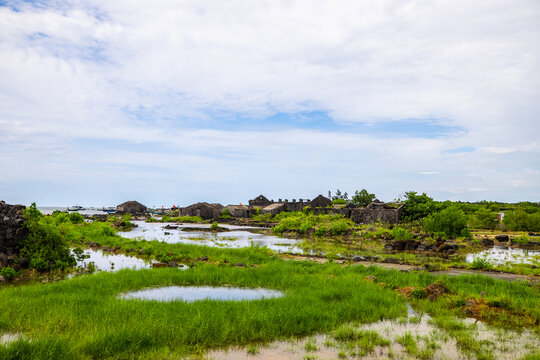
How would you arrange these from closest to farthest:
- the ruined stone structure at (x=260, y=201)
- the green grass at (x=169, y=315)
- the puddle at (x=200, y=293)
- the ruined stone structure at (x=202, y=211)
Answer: the green grass at (x=169, y=315), the puddle at (x=200, y=293), the ruined stone structure at (x=202, y=211), the ruined stone structure at (x=260, y=201)

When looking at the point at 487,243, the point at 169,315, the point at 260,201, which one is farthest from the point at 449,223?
the point at 260,201

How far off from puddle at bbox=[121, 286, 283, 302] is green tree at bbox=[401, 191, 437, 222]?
34.5 m

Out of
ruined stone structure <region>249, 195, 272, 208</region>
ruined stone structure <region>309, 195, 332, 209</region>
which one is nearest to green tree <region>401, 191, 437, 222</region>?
ruined stone structure <region>309, 195, 332, 209</region>

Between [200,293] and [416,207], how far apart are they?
36.5 m

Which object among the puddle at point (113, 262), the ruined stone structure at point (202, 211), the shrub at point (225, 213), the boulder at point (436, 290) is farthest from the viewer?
the ruined stone structure at point (202, 211)

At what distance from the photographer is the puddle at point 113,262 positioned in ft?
53.9

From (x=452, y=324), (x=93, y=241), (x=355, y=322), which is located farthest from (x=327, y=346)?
(x=93, y=241)

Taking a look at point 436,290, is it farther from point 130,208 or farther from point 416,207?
point 130,208

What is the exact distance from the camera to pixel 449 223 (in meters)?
32.0

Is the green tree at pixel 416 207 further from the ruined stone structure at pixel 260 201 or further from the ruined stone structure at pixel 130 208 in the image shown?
the ruined stone structure at pixel 130 208

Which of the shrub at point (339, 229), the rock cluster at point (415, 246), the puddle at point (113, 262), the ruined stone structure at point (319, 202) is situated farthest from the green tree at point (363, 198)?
the puddle at point (113, 262)

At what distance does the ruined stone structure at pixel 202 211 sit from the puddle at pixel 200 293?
60.9 metres

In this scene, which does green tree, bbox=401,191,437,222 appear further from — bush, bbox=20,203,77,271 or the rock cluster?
bush, bbox=20,203,77,271

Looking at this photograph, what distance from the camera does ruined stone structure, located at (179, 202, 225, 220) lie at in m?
72.5
